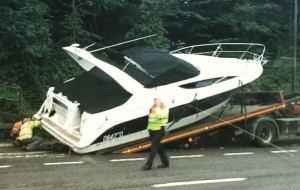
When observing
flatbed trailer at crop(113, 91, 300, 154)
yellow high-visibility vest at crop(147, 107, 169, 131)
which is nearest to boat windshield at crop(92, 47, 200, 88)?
flatbed trailer at crop(113, 91, 300, 154)

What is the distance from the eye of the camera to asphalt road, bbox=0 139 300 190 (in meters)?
8.61

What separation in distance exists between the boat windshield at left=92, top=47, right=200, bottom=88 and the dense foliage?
5.13 m

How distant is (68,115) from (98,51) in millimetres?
1961

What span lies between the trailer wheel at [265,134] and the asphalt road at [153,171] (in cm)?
71

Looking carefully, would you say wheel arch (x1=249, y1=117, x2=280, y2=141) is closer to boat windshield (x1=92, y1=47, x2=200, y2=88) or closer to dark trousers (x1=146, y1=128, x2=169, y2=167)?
boat windshield (x1=92, y1=47, x2=200, y2=88)

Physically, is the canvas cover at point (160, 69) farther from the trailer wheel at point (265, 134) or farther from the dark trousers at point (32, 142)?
the dark trousers at point (32, 142)

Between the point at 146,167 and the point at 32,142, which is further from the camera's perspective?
the point at 32,142

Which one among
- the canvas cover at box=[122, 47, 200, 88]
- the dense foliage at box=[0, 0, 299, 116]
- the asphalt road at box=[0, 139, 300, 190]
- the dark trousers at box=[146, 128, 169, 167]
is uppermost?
the dense foliage at box=[0, 0, 299, 116]

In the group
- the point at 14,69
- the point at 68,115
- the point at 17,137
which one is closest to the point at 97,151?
the point at 68,115

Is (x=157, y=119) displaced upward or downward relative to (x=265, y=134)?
upward

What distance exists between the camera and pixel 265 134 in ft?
46.7

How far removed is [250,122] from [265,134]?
60 centimetres

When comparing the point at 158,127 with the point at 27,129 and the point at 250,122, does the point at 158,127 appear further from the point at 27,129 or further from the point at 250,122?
the point at 250,122

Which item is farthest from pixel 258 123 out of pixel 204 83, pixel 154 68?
pixel 154 68
